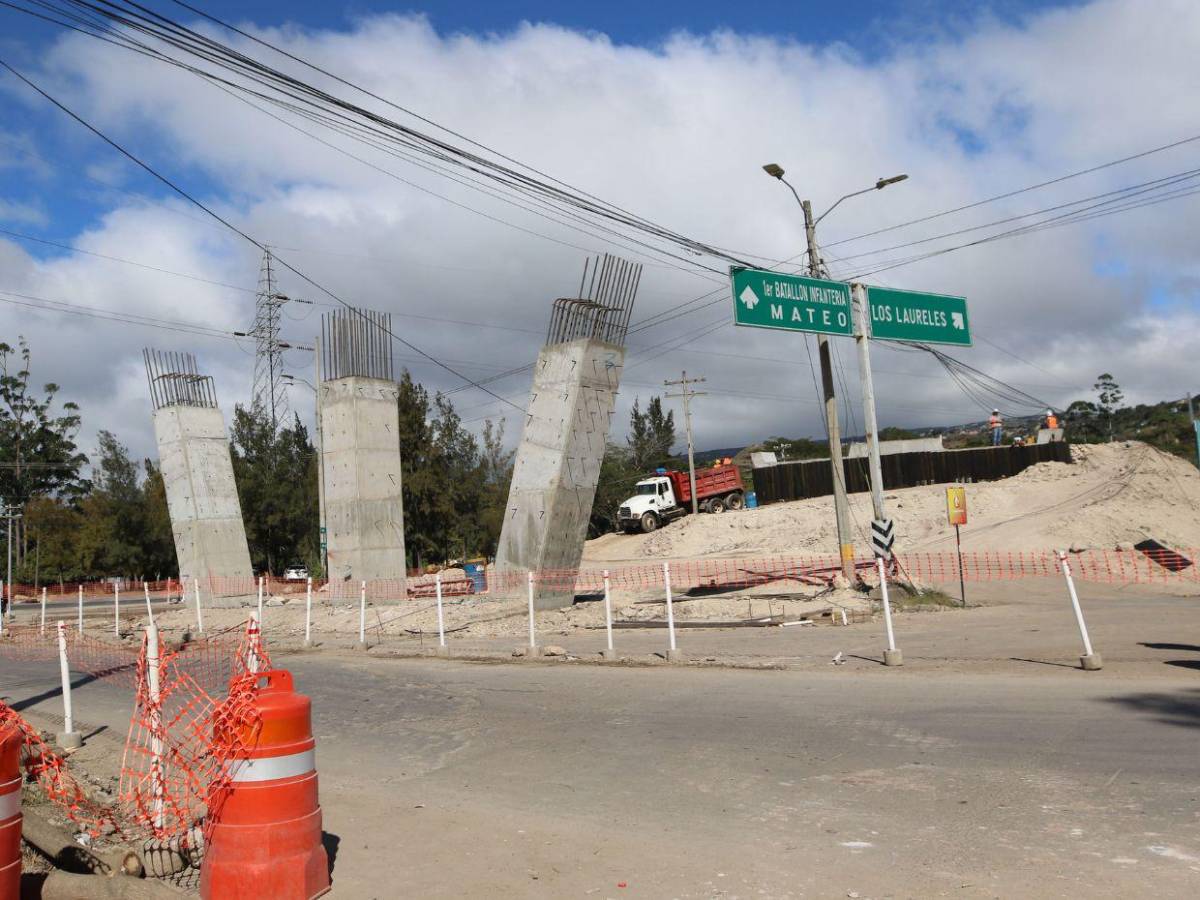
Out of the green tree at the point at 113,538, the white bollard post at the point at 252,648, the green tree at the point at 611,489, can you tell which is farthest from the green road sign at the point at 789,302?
the green tree at the point at 113,538

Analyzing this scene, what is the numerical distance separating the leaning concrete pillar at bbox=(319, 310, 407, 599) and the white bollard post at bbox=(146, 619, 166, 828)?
66.7 ft

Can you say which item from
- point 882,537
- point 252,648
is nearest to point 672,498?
point 882,537

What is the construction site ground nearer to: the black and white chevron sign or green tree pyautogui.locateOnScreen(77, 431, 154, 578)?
the black and white chevron sign

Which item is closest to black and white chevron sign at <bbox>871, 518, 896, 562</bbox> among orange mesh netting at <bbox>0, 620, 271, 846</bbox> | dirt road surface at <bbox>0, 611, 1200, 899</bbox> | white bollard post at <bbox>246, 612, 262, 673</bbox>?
dirt road surface at <bbox>0, 611, 1200, 899</bbox>

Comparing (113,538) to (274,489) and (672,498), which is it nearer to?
(274,489)

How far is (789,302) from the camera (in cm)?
1947

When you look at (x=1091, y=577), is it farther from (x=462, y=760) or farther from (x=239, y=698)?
(x=239, y=698)

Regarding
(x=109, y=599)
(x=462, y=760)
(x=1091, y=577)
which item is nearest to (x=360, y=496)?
(x=462, y=760)

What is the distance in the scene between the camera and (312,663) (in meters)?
17.4

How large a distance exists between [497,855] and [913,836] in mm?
2618

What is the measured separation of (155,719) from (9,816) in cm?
206

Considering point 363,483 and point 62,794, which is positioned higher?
point 363,483

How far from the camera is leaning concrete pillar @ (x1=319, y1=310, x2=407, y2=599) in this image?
27.2 meters

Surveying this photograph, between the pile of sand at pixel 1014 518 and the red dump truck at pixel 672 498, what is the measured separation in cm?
162
